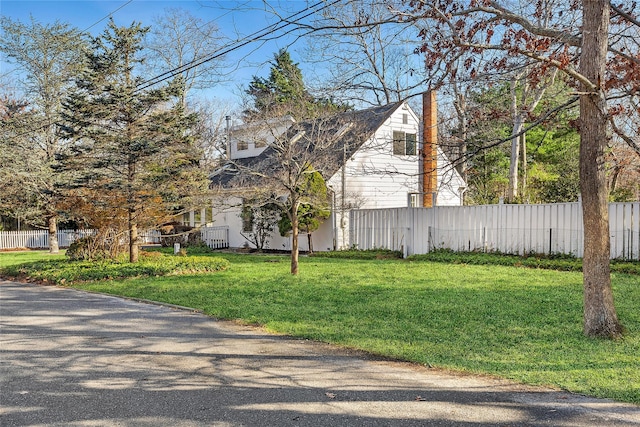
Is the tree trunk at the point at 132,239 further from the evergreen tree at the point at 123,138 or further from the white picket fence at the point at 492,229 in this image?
the white picket fence at the point at 492,229

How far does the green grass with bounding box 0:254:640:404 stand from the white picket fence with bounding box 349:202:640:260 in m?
1.94

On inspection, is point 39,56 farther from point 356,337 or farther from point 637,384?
point 637,384

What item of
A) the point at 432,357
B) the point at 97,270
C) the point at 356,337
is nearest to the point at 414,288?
the point at 356,337

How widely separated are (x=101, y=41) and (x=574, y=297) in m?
13.0

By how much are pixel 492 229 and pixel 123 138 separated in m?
11.1

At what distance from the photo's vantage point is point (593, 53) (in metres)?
6.18

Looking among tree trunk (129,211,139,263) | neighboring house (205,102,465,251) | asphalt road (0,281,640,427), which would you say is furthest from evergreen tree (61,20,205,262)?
asphalt road (0,281,640,427)

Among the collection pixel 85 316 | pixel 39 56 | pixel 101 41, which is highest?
pixel 39 56

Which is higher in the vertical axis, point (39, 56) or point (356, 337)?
point (39, 56)

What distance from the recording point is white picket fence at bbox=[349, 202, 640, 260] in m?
13.4

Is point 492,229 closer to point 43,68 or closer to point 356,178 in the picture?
point 356,178

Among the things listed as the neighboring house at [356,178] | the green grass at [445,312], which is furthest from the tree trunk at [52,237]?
the green grass at [445,312]

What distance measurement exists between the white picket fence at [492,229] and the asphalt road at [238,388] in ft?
34.3

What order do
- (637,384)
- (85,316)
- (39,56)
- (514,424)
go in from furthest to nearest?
(39,56), (85,316), (637,384), (514,424)
